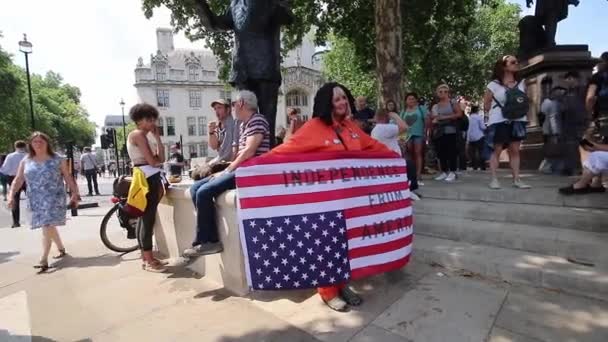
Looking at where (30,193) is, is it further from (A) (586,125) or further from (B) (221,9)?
(B) (221,9)

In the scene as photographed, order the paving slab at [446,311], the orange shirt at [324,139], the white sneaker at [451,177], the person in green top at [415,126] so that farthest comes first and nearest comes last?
the person in green top at [415,126] → the white sneaker at [451,177] → the orange shirt at [324,139] → the paving slab at [446,311]

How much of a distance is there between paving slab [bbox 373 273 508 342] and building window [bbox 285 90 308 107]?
60131mm

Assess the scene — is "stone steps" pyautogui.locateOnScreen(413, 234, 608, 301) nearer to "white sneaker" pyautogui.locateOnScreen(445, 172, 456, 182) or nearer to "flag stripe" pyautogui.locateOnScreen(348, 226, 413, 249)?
"flag stripe" pyautogui.locateOnScreen(348, 226, 413, 249)

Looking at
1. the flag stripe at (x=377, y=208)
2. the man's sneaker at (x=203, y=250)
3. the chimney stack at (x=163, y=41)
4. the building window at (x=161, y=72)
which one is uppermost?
the chimney stack at (x=163, y=41)

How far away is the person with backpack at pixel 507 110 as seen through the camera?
460 centimetres

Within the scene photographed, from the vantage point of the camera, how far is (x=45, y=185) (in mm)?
4852

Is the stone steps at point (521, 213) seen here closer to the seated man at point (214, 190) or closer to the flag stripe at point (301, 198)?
the flag stripe at point (301, 198)

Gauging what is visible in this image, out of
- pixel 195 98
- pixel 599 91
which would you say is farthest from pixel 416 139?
pixel 195 98

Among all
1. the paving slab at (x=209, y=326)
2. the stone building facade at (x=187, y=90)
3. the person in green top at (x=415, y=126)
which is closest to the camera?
the paving slab at (x=209, y=326)

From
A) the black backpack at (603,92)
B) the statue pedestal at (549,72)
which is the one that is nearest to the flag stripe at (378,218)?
the black backpack at (603,92)

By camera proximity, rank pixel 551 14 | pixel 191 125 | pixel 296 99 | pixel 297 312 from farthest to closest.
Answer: pixel 296 99
pixel 191 125
pixel 551 14
pixel 297 312

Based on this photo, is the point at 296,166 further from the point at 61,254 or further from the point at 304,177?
the point at 61,254

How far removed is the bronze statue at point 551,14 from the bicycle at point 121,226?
30.7 ft

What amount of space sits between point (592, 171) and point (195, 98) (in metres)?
60.2
